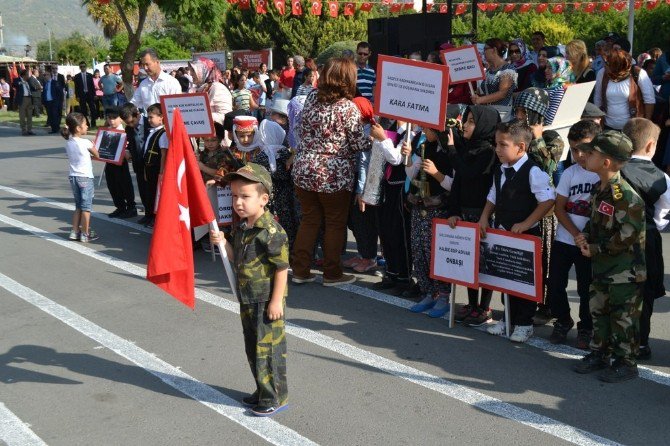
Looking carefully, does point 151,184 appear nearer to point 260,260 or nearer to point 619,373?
point 260,260

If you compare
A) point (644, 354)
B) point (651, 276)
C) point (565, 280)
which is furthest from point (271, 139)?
point (644, 354)

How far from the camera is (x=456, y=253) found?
20.6 feet

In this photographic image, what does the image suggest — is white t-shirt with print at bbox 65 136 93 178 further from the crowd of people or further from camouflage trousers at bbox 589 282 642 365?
camouflage trousers at bbox 589 282 642 365

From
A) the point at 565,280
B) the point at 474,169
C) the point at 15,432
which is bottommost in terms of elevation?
the point at 15,432

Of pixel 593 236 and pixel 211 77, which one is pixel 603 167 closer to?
pixel 593 236

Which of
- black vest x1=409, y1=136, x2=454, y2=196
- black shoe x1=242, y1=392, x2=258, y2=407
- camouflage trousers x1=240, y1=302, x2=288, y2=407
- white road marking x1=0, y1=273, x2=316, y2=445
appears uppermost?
black vest x1=409, y1=136, x2=454, y2=196

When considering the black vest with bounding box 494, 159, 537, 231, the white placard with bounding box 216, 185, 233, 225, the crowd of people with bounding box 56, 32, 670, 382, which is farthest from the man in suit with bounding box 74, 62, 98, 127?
the black vest with bounding box 494, 159, 537, 231

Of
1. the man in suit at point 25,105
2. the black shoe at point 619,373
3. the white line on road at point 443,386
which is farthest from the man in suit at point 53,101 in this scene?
the black shoe at point 619,373

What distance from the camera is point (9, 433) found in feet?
15.8

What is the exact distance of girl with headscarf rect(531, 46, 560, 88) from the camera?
11.0m

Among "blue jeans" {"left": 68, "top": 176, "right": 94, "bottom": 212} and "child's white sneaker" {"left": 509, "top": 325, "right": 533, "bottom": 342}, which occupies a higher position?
"blue jeans" {"left": 68, "top": 176, "right": 94, "bottom": 212}

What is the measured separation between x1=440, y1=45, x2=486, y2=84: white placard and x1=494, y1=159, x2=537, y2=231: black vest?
3959 millimetres

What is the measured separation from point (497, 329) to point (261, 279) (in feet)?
7.53

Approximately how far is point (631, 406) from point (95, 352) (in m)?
3.85
